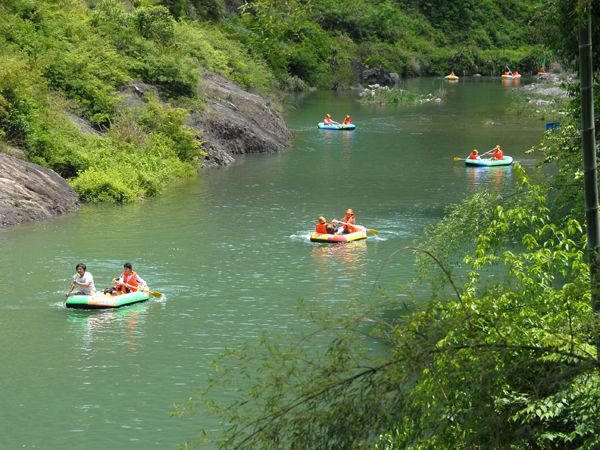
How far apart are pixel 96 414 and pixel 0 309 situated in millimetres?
6214

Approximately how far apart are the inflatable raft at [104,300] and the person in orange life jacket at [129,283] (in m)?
0.15

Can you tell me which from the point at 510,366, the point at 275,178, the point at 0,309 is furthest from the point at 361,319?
the point at 275,178

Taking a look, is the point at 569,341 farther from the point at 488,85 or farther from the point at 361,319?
the point at 488,85

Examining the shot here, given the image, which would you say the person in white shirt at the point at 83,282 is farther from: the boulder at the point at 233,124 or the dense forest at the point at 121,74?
the boulder at the point at 233,124

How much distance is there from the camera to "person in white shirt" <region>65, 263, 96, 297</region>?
21.9m

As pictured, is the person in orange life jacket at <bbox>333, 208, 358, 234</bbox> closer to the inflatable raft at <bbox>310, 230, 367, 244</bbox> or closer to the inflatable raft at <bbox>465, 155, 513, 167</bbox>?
the inflatable raft at <bbox>310, 230, 367, 244</bbox>

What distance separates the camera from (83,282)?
22.0 meters

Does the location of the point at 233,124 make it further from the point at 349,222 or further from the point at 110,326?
the point at 110,326

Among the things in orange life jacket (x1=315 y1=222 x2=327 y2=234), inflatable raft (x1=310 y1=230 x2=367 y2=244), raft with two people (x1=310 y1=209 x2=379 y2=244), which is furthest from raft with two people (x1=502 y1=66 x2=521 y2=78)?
orange life jacket (x1=315 y1=222 x2=327 y2=234)

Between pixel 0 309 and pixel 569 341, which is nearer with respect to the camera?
pixel 569 341

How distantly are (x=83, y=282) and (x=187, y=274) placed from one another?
11.2ft

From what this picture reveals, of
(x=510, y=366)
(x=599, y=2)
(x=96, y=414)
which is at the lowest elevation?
(x=96, y=414)

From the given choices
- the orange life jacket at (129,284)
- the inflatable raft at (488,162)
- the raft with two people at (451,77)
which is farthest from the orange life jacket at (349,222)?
the raft with two people at (451,77)

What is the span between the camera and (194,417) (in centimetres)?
1612
